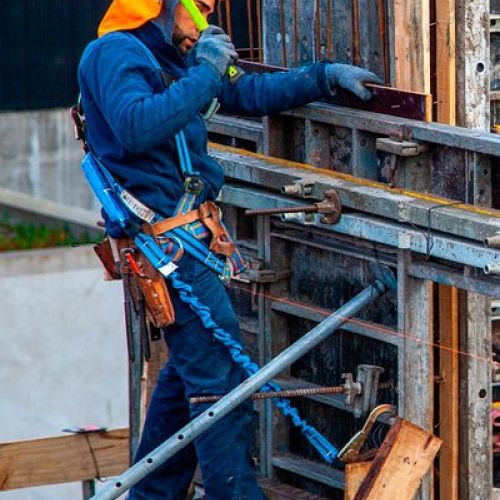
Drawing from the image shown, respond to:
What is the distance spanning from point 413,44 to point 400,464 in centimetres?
172

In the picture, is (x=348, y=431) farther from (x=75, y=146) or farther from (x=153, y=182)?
(x=75, y=146)

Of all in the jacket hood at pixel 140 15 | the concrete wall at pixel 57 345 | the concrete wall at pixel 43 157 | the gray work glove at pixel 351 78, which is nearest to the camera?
the jacket hood at pixel 140 15

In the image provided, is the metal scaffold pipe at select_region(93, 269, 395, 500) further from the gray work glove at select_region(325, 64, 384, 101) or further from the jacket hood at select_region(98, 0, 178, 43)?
the jacket hood at select_region(98, 0, 178, 43)

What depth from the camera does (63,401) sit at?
1257 centimetres

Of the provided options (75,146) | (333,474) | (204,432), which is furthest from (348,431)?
(75,146)

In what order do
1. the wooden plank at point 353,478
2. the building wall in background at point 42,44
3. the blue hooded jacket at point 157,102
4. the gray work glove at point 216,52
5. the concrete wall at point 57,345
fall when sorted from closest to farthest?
the wooden plank at point 353,478 → the blue hooded jacket at point 157,102 → the gray work glove at point 216,52 → the building wall in background at point 42,44 → the concrete wall at point 57,345

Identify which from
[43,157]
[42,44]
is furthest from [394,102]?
[43,157]

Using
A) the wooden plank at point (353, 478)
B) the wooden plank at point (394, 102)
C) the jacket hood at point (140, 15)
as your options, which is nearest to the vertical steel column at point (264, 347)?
the wooden plank at point (394, 102)

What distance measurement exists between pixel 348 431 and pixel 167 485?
0.83 meters

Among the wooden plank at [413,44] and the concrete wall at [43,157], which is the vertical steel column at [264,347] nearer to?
the wooden plank at [413,44]

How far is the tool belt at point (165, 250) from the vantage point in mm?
6293

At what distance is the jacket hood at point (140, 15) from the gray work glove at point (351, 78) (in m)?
0.73

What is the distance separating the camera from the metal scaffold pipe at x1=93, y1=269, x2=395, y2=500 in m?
6.19

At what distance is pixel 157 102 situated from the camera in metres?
5.97
